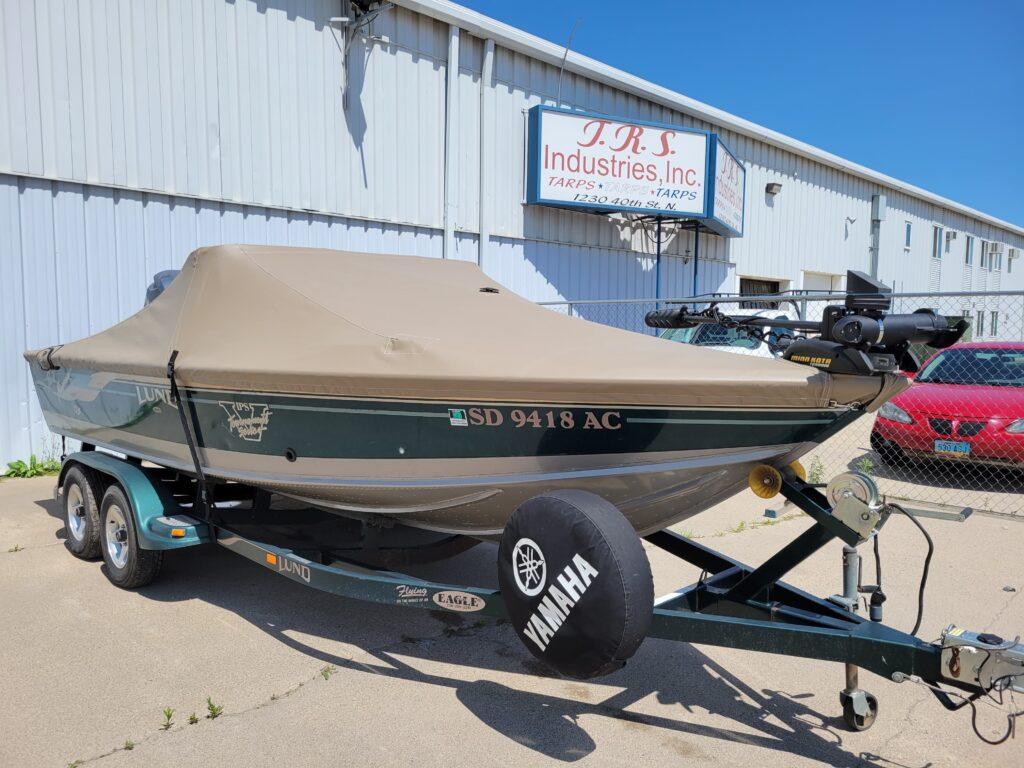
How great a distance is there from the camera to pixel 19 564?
5.09 meters

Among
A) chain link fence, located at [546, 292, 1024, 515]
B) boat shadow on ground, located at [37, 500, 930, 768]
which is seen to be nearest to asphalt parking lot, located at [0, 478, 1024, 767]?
boat shadow on ground, located at [37, 500, 930, 768]

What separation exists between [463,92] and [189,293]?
26.5 ft

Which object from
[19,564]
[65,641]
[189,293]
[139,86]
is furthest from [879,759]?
[139,86]

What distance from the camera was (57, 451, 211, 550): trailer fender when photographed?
4.10 metres

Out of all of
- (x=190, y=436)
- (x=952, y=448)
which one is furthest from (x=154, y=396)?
(x=952, y=448)

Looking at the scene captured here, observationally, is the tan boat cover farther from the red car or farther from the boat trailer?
the red car

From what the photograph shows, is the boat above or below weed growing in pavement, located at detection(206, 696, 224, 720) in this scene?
above

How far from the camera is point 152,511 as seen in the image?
14.0 ft

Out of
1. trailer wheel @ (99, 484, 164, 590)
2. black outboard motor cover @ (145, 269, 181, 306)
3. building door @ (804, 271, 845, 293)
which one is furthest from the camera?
building door @ (804, 271, 845, 293)

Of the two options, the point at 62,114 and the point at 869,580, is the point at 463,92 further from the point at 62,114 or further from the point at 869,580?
the point at 869,580

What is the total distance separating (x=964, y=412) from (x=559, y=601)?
20.8ft

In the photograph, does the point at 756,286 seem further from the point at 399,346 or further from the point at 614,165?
the point at 399,346

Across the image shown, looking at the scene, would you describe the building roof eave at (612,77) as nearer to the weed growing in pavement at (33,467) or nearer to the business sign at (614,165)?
the business sign at (614,165)

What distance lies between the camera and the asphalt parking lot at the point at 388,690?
9.58 ft
